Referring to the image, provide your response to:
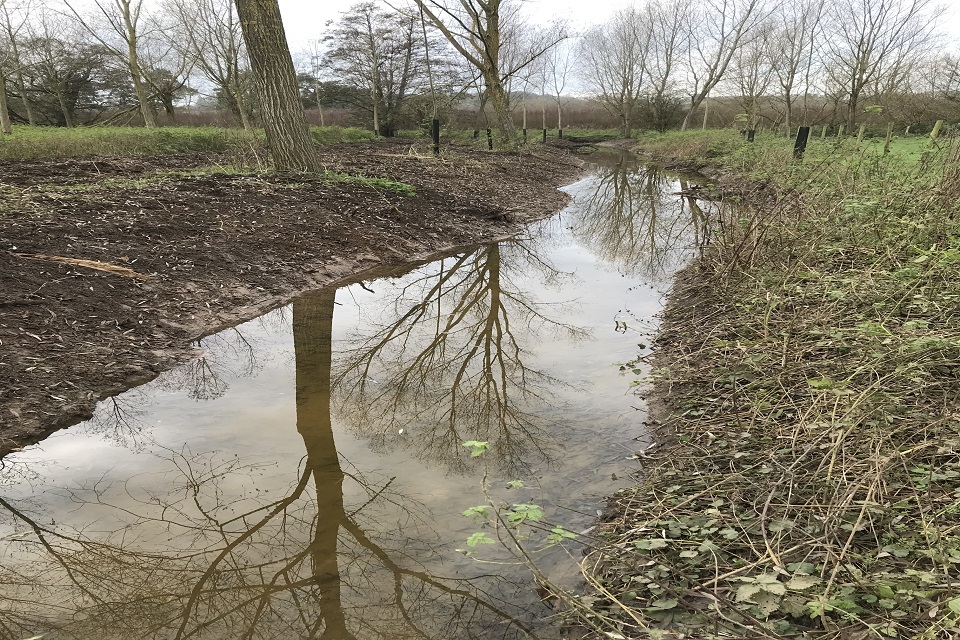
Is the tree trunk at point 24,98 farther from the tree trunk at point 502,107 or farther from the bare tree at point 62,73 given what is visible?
the tree trunk at point 502,107

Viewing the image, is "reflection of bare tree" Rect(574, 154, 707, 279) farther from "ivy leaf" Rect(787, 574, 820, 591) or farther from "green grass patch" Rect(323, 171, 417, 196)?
"ivy leaf" Rect(787, 574, 820, 591)

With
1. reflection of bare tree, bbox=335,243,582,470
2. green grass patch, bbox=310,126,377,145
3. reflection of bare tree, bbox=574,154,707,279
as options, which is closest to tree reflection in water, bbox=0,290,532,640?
reflection of bare tree, bbox=335,243,582,470

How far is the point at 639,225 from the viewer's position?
10938 mm

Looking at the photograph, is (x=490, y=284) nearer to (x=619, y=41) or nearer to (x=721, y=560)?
(x=721, y=560)

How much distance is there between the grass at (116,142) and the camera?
1113 centimetres

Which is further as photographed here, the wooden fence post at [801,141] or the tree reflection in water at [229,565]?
the wooden fence post at [801,141]

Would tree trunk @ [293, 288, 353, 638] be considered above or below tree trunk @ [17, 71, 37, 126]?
below

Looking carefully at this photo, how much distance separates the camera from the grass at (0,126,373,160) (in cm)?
1113

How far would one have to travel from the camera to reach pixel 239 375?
4402 mm

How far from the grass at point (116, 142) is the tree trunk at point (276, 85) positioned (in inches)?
42.2

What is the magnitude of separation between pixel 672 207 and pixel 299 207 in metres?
8.95

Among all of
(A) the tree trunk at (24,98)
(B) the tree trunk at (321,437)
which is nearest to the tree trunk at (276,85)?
(B) the tree trunk at (321,437)

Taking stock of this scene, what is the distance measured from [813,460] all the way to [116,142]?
1658 cm

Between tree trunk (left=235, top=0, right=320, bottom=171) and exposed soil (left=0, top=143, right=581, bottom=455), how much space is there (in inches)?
20.1
